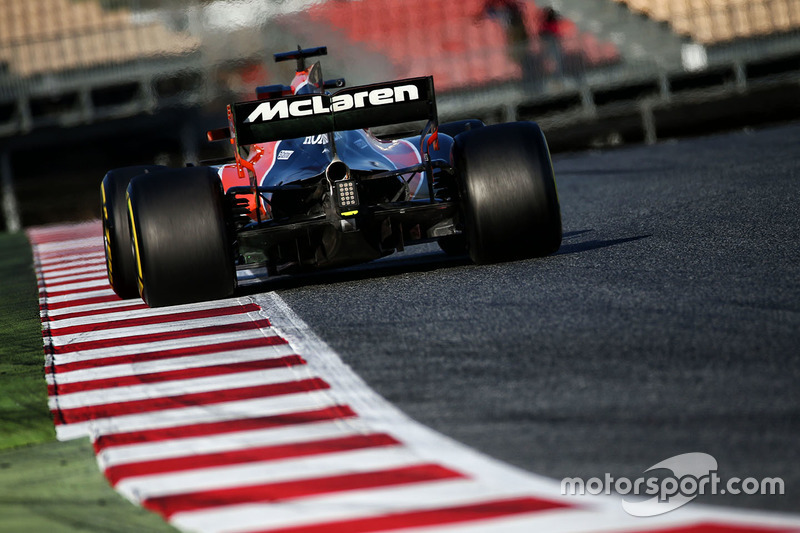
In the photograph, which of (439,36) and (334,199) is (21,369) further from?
(439,36)

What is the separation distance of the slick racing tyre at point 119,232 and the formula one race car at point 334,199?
2.10ft

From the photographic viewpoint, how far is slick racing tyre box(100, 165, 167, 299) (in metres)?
8.11

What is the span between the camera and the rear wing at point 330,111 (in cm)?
739

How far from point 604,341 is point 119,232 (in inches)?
161

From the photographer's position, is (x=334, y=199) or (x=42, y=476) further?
(x=334, y=199)

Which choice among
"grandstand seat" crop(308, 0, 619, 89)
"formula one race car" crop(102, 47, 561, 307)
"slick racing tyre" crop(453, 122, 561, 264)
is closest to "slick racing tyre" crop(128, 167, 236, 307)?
"formula one race car" crop(102, 47, 561, 307)

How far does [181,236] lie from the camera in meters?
7.01

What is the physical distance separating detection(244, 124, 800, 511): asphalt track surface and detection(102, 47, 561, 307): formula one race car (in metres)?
0.29

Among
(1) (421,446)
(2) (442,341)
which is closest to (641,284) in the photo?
(2) (442,341)

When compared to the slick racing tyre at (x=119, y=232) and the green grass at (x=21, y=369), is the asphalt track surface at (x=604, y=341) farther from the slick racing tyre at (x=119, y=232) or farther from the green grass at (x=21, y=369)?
the green grass at (x=21, y=369)

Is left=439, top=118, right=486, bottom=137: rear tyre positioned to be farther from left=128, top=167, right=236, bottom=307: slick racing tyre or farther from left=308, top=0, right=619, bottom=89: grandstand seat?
left=308, top=0, right=619, bottom=89: grandstand seat

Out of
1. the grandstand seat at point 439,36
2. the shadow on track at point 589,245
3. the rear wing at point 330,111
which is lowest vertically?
the shadow on track at point 589,245

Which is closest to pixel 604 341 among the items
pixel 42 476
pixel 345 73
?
pixel 42 476

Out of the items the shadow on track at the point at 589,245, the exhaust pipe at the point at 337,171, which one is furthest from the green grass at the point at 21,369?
the shadow on track at the point at 589,245
